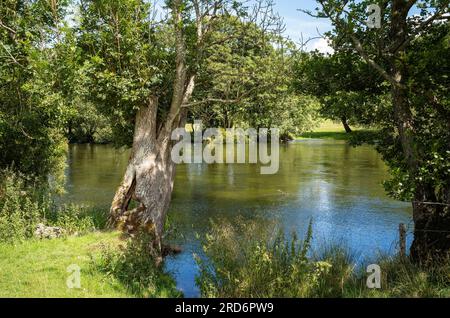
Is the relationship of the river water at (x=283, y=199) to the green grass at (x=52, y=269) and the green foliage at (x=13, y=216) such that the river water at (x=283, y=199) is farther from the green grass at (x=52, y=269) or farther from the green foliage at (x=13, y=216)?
the green foliage at (x=13, y=216)

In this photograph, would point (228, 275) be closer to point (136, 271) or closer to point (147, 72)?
point (136, 271)

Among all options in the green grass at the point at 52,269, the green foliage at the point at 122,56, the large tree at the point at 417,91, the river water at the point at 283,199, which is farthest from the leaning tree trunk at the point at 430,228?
the green foliage at the point at 122,56

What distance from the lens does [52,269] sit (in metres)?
10.2

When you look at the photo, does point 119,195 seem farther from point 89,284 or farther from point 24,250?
point 89,284

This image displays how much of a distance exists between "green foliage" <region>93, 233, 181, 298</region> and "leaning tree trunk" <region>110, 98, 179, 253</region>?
192cm

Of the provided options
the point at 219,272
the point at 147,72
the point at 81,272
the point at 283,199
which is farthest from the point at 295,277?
the point at 283,199

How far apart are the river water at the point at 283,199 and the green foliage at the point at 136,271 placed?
2.06ft

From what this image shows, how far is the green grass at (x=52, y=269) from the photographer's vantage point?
887cm

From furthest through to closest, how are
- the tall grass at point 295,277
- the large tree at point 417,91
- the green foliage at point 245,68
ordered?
the green foliage at point 245,68, the large tree at point 417,91, the tall grass at point 295,277

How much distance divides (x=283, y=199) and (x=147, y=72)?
12.2 meters

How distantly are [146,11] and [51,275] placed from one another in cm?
892

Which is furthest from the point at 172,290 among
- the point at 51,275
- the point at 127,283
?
the point at 51,275

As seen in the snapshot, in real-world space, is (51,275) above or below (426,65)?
below
